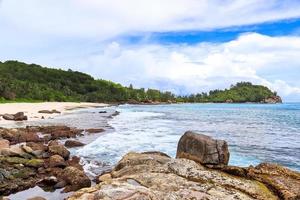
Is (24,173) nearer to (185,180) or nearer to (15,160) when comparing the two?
(15,160)

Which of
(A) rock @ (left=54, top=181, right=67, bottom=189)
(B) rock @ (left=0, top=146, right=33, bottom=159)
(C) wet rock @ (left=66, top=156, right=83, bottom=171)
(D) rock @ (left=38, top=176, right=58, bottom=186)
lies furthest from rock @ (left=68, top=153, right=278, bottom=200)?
(B) rock @ (left=0, top=146, right=33, bottom=159)

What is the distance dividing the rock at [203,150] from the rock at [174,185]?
3.54 feet

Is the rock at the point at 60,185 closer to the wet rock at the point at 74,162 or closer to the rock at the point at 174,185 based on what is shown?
the wet rock at the point at 74,162

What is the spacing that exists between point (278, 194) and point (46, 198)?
8.91 meters

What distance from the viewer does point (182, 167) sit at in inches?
381

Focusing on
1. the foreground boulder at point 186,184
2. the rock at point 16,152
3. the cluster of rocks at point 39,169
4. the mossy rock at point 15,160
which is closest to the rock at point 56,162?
the cluster of rocks at point 39,169

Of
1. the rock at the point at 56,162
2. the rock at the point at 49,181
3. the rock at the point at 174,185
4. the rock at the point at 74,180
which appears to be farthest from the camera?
the rock at the point at 56,162

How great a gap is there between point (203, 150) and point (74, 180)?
6388mm

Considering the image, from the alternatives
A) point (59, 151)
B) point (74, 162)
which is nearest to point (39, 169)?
point (74, 162)

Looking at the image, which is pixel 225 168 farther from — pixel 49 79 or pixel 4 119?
pixel 49 79

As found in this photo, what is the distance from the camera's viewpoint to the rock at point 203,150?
11.4m

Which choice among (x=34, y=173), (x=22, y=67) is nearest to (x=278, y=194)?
(x=34, y=173)

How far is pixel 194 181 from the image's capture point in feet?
28.9

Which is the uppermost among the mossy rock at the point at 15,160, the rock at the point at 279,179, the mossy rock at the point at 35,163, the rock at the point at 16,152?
the rock at the point at 279,179
